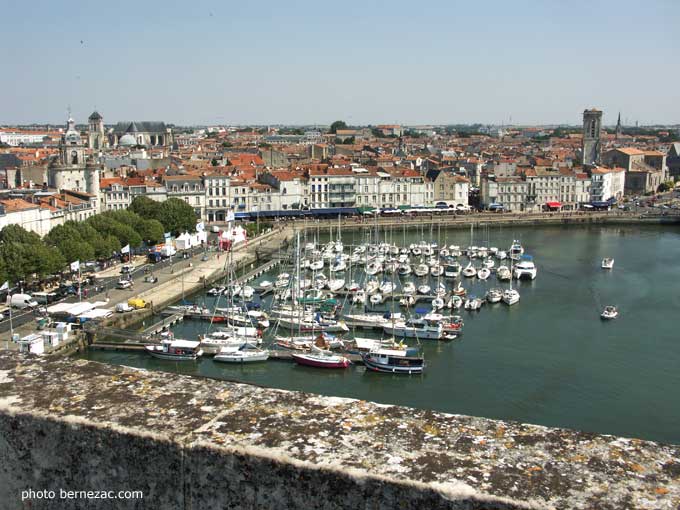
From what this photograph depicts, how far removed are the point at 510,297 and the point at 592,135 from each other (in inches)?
1481

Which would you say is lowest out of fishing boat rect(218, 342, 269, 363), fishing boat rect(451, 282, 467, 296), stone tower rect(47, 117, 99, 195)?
fishing boat rect(218, 342, 269, 363)

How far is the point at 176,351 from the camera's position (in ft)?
45.7

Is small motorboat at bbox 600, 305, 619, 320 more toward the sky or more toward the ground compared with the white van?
more toward the ground

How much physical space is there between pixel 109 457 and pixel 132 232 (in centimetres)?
2221

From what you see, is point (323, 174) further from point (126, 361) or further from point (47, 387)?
point (47, 387)

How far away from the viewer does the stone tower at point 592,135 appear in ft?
170

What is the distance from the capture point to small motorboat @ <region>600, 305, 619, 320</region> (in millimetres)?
17391

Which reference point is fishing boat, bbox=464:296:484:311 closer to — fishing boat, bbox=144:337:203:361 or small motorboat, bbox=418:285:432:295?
small motorboat, bbox=418:285:432:295

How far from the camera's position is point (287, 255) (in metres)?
24.5

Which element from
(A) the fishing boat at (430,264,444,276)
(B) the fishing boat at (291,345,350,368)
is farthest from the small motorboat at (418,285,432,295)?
(B) the fishing boat at (291,345,350,368)

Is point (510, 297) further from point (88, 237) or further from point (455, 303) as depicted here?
point (88, 237)

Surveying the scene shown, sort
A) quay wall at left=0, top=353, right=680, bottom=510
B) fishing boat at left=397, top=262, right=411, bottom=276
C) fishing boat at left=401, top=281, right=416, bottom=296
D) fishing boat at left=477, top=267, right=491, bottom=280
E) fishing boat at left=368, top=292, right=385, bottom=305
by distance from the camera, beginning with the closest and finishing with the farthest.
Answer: quay wall at left=0, top=353, right=680, bottom=510 → fishing boat at left=368, top=292, right=385, bottom=305 → fishing boat at left=401, top=281, right=416, bottom=296 → fishing boat at left=477, top=267, right=491, bottom=280 → fishing boat at left=397, top=262, right=411, bottom=276

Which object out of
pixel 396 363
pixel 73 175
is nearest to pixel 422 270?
pixel 396 363

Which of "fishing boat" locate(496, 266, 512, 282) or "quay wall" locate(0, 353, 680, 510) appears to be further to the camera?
"fishing boat" locate(496, 266, 512, 282)
